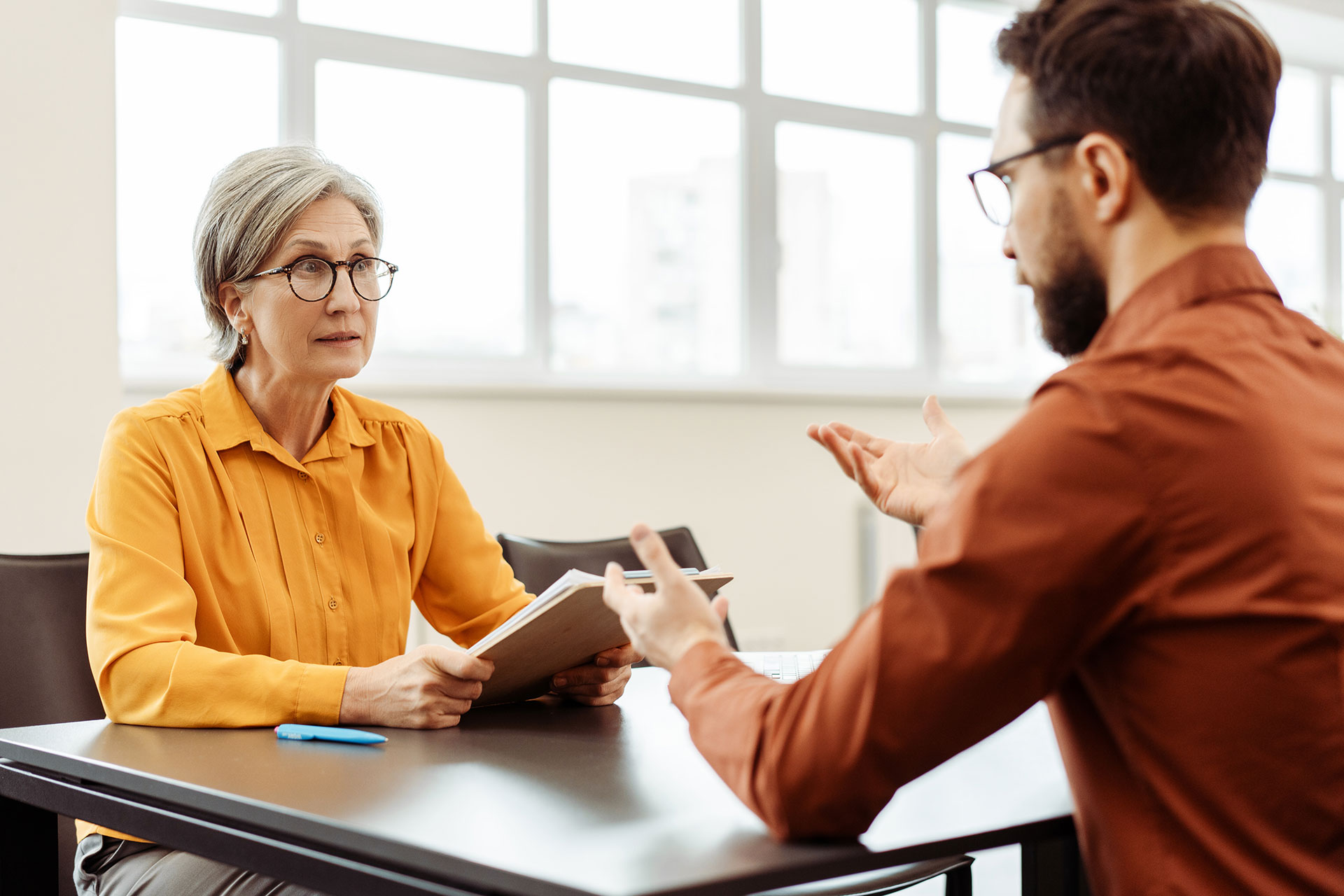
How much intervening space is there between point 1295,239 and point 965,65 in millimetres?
2190

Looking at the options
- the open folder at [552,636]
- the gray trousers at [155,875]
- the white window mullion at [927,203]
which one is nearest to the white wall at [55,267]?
the gray trousers at [155,875]

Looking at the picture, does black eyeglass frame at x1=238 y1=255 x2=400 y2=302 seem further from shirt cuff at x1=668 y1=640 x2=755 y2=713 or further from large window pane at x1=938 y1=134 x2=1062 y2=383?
large window pane at x1=938 y1=134 x2=1062 y2=383

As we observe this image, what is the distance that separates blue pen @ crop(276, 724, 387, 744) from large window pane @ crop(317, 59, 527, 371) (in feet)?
9.25

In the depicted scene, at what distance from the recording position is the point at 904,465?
148 cm

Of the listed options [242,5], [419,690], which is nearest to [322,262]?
[419,690]

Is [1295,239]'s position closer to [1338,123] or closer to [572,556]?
[1338,123]

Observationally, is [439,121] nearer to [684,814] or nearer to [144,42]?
[144,42]

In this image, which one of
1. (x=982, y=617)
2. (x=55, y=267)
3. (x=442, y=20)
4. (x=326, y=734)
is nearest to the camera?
(x=982, y=617)

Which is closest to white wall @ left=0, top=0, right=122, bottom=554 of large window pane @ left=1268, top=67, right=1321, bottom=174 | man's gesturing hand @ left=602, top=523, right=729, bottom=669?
man's gesturing hand @ left=602, top=523, right=729, bottom=669

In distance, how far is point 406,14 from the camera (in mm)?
4125

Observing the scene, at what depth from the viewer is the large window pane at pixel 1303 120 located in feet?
20.8

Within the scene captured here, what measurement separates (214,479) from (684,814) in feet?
3.20

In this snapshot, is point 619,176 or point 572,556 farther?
point 619,176

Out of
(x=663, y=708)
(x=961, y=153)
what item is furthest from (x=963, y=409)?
(x=663, y=708)
